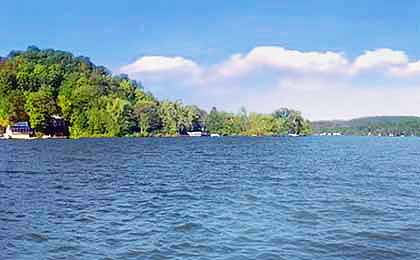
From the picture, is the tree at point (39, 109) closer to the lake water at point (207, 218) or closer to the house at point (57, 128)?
the house at point (57, 128)

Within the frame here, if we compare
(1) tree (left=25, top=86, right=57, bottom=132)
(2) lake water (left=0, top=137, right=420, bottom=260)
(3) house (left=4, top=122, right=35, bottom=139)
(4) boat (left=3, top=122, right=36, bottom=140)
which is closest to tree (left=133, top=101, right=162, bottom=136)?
(1) tree (left=25, top=86, right=57, bottom=132)

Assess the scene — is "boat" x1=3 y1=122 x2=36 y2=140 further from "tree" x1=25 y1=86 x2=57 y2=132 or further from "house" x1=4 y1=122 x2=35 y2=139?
"tree" x1=25 y1=86 x2=57 y2=132

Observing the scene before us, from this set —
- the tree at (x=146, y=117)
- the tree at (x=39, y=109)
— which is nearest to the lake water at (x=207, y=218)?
the tree at (x=39, y=109)

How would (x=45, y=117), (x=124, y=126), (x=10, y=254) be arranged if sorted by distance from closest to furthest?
(x=10, y=254), (x=45, y=117), (x=124, y=126)

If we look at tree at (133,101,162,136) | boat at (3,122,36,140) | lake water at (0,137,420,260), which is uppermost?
tree at (133,101,162,136)

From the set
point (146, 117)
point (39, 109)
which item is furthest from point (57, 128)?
point (146, 117)

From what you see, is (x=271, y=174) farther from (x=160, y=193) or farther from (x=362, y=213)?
(x=362, y=213)

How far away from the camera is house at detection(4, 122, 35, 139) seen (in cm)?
13220

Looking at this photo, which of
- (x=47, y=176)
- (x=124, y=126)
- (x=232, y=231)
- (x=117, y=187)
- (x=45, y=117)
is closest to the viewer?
(x=232, y=231)

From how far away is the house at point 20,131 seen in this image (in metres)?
132

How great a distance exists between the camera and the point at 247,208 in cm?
2123

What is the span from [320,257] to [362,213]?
7.82 meters

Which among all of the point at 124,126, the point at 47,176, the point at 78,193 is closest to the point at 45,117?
the point at 124,126

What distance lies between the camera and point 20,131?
13362 cm
